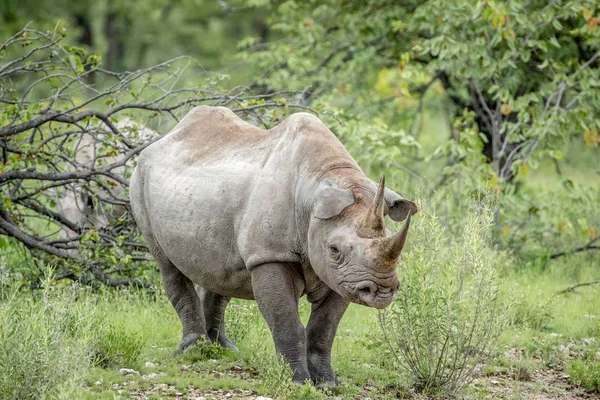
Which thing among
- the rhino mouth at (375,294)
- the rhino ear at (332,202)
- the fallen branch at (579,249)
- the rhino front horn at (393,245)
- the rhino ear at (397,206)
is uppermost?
the rhino ear at (332,202)

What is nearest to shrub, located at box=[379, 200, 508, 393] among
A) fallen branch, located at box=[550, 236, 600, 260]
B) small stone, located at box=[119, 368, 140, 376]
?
small stone, located at box=[119, 368, 140, 376]

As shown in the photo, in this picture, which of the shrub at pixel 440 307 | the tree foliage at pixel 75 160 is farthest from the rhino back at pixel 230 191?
the tree foliage at pixel 75 160

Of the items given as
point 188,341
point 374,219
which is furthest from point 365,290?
point 188,341

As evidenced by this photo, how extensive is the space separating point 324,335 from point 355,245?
112 centimetres

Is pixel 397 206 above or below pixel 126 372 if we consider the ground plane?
above

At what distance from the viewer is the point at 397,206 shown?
6426 millimetres

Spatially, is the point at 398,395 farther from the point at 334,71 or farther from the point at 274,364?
the point at 334,71

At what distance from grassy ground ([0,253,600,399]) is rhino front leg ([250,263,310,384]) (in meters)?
0.17

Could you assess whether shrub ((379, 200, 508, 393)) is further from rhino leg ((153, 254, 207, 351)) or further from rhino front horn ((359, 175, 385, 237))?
rhino leg ((153, 254, 207, 351))

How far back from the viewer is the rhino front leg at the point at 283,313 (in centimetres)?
637

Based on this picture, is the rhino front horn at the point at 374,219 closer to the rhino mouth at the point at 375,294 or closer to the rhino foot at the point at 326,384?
the rhino mouth at the point at 375,294

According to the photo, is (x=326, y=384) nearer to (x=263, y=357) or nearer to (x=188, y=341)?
(x=263, y=357)

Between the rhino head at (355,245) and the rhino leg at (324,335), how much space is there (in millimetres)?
659

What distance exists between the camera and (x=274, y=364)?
20.7 feet
